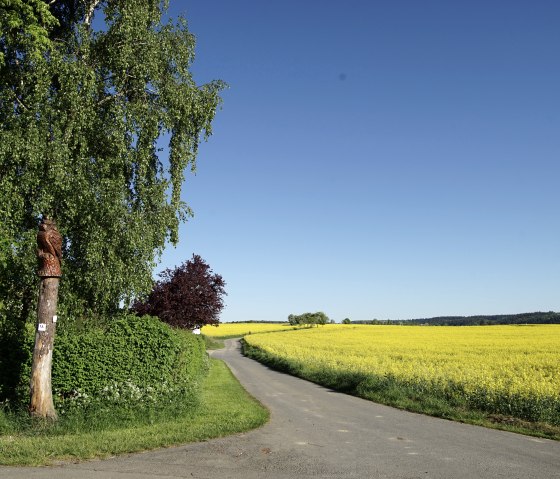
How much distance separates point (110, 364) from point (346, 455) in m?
6.55

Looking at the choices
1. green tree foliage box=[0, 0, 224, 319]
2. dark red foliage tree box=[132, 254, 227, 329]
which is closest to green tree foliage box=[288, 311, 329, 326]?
dark red foliage tree box=[132, 254, 227, 329]

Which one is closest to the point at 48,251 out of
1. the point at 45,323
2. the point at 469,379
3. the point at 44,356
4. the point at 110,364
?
the point at 45,323

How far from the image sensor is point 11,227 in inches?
492

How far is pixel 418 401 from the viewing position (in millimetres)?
17469

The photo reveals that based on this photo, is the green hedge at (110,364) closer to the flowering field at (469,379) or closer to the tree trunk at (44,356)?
the tree trunk at (44,356)

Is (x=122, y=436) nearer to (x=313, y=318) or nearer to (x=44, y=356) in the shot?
(x=44, y=356)

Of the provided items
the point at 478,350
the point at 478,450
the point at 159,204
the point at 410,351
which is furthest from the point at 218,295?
the point at 478,450

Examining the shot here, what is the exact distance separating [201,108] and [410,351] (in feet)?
94.3

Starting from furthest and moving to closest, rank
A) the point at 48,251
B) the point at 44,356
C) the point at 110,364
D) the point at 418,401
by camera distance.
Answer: the point at 418,401
the point at 110,364
the point at 48,251
the point at 44,356

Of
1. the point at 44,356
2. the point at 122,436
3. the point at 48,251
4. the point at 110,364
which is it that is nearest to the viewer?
the point at 122,436

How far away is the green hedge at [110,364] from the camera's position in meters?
12.4

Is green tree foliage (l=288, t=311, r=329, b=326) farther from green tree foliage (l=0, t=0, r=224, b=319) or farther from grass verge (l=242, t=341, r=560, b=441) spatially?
green tree foliage (l=0, t=0, r=224, b=319)

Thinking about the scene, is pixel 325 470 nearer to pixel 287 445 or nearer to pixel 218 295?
pixel 287 445

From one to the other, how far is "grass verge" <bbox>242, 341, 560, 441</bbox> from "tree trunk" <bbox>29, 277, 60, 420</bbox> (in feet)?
34.4
